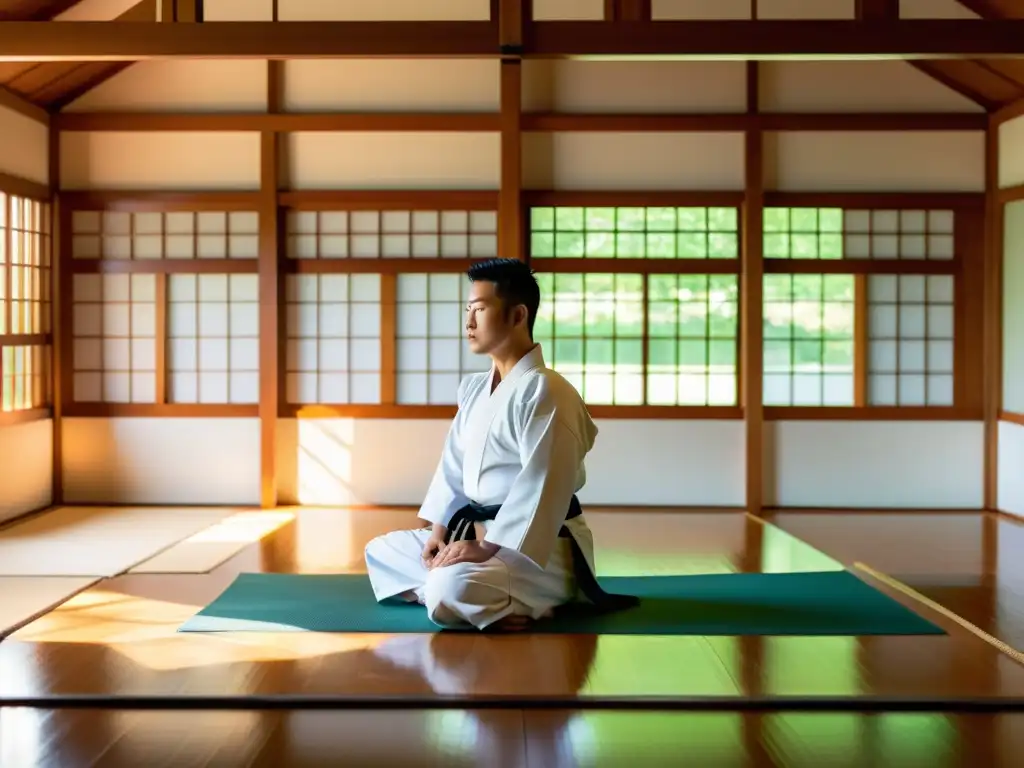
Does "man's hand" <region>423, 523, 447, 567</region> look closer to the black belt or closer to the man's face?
the black belt

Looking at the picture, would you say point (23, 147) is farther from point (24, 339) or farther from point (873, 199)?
point (873, 199)

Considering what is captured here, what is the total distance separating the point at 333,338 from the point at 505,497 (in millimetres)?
3782

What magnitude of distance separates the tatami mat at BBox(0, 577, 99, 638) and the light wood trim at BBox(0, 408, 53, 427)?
203cm

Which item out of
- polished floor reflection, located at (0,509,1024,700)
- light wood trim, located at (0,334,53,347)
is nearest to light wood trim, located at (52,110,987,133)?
light wood trim, located at (0,334,53,347)

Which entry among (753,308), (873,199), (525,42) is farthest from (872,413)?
(525,42)

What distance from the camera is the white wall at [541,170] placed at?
7.57 metres

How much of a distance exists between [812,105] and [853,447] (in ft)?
6.92

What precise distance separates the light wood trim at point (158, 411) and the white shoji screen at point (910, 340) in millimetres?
3865

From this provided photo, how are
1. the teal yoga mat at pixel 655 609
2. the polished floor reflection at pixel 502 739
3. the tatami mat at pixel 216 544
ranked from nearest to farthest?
1. the polished floor reflection at pixel 502 739
2. the teal yoga mat at pixel 655 609
3. the tatami mat at pixel 216 544

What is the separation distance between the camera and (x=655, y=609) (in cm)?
439

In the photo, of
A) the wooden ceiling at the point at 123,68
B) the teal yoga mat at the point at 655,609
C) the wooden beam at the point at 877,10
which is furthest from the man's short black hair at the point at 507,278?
the wooden ceiling at the point at 123,68

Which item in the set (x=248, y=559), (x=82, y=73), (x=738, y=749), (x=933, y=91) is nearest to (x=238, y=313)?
(x=82, y=73)

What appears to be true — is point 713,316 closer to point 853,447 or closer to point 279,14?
point 853,447

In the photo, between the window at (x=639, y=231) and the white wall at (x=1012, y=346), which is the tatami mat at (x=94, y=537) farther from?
the white wall at (x=1012, y=346)
